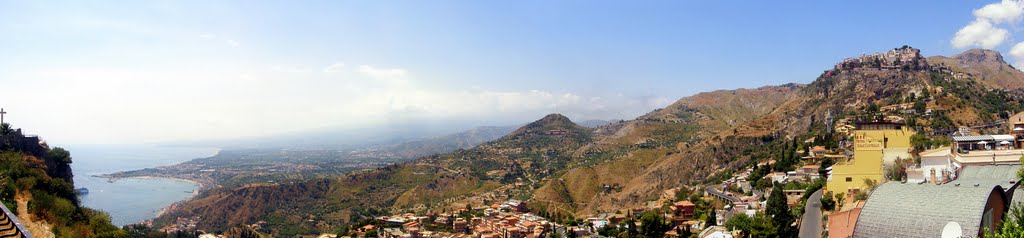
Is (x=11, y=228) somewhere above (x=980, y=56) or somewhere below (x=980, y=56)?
below

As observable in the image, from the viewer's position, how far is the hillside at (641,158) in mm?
52844

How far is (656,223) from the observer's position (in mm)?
33156

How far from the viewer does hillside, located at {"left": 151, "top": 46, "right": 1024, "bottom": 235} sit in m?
52.8

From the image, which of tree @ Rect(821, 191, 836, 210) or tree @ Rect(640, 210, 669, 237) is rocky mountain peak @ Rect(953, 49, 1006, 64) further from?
tree @ Rect(821, 191, 836, 210)

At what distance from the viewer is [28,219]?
18.0 metres

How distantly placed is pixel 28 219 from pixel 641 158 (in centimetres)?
6719

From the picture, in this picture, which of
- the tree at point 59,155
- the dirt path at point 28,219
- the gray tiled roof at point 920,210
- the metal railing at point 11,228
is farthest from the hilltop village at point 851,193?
the dirt path at point 28,219

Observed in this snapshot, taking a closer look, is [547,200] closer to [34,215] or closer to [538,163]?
[538,163]

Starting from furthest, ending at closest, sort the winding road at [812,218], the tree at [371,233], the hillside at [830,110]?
the hillside at [830,110], the tree at [371,233], the winding road at [812,218]

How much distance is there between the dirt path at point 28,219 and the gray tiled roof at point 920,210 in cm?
2169

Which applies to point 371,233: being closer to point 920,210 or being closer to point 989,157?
point 989,157

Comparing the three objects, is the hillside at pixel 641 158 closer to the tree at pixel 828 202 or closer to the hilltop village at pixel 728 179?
the hilltop village at pixel 728 179

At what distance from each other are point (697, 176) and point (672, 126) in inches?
1761

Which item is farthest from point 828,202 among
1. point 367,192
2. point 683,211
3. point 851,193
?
point 367,192
